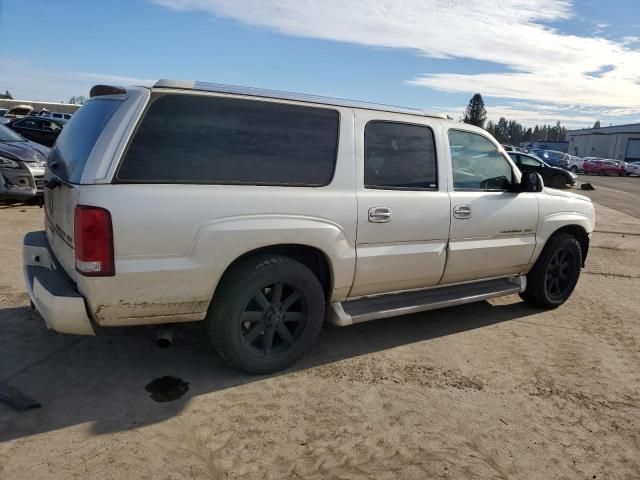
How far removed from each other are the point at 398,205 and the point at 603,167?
44918 millimetres

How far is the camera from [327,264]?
3564 mm

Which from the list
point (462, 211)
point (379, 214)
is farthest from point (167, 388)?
point (462, 211)

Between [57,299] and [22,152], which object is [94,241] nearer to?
[57,299]

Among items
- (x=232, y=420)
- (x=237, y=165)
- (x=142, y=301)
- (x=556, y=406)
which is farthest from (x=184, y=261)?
(x=556, y=406)

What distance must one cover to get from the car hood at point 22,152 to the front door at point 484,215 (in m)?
7.13

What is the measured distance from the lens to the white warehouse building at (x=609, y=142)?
7038cm

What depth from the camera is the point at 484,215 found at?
4297mm

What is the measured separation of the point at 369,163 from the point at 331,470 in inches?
82.8

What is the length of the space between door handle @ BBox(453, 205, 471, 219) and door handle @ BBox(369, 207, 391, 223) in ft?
2.34

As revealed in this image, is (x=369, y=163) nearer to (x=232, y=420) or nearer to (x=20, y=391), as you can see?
(x=232, y=420)

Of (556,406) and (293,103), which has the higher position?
(293,103)

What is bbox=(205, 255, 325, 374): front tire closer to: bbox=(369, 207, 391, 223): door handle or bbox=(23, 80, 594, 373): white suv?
bbox=(23, 80, 594, 373): white suv

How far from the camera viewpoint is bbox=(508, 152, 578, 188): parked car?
19712mm

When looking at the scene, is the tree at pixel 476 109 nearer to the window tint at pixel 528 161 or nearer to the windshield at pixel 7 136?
the window tint at pixel 528 161
